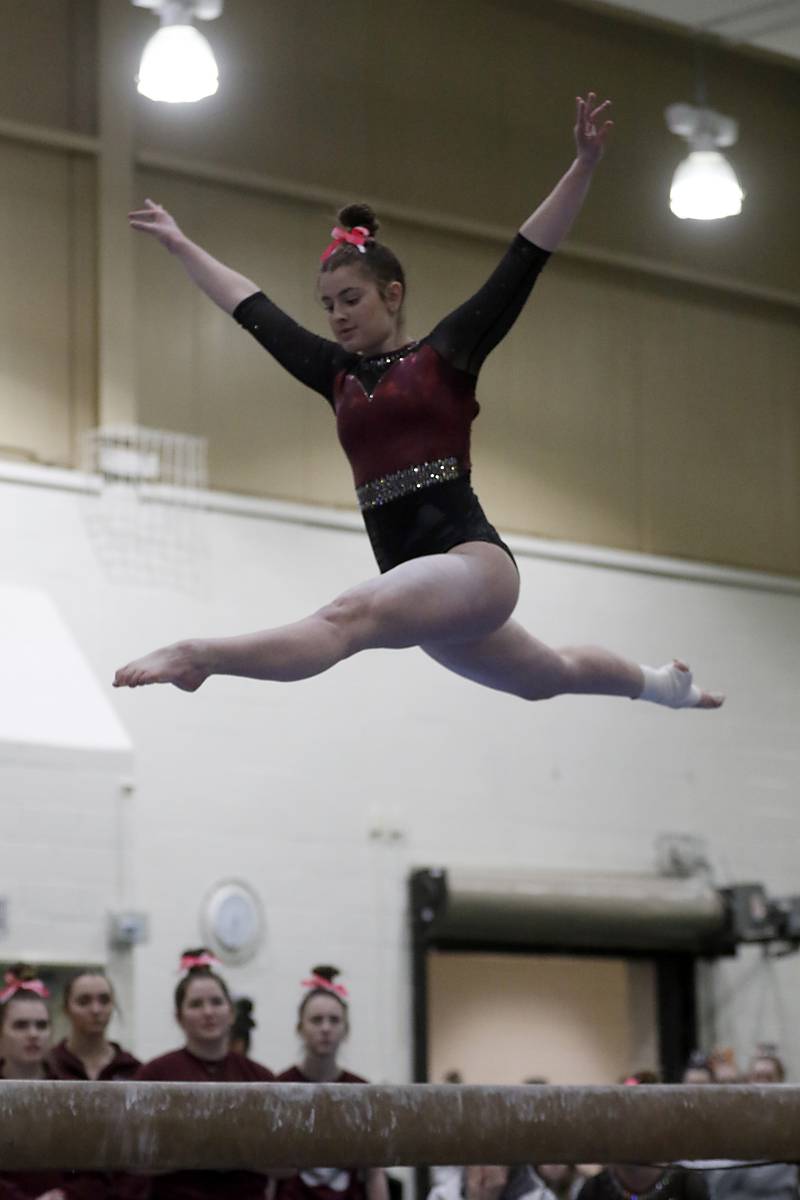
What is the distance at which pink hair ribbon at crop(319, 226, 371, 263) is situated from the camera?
13.3 ft

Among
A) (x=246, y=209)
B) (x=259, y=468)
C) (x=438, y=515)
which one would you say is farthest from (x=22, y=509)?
(x=438, y=515)

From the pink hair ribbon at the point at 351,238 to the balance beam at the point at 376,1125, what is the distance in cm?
162

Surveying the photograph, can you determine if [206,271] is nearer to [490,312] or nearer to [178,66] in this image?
[490,312]

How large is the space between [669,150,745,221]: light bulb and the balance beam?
225 inches

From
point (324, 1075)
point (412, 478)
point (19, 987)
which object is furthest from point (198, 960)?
point (412, 478)

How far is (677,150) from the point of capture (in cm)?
1229

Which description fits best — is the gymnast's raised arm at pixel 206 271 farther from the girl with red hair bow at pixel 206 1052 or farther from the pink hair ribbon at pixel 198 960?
the pink hair ribbon at pixel 198 960

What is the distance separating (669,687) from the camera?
4.57m

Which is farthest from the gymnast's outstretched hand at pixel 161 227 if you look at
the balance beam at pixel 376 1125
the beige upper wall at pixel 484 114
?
the beige upper wall at pixel 484 114

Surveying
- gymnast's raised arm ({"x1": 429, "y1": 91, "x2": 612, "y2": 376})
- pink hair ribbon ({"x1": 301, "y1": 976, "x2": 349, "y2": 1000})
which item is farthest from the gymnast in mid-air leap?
pink hair ribbon ({"x1": 301, "y1": 976, "x2": 349, "y2": 1000})

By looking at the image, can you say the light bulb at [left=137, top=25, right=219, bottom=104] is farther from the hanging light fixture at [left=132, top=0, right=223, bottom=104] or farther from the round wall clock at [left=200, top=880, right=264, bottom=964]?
the round wall clock at [left=200, top=880, right=264, bottom=964]

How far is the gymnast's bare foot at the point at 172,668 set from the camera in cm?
342

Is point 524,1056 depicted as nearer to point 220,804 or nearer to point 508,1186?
point 220,804

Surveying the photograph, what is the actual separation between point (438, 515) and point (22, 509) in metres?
5.91
